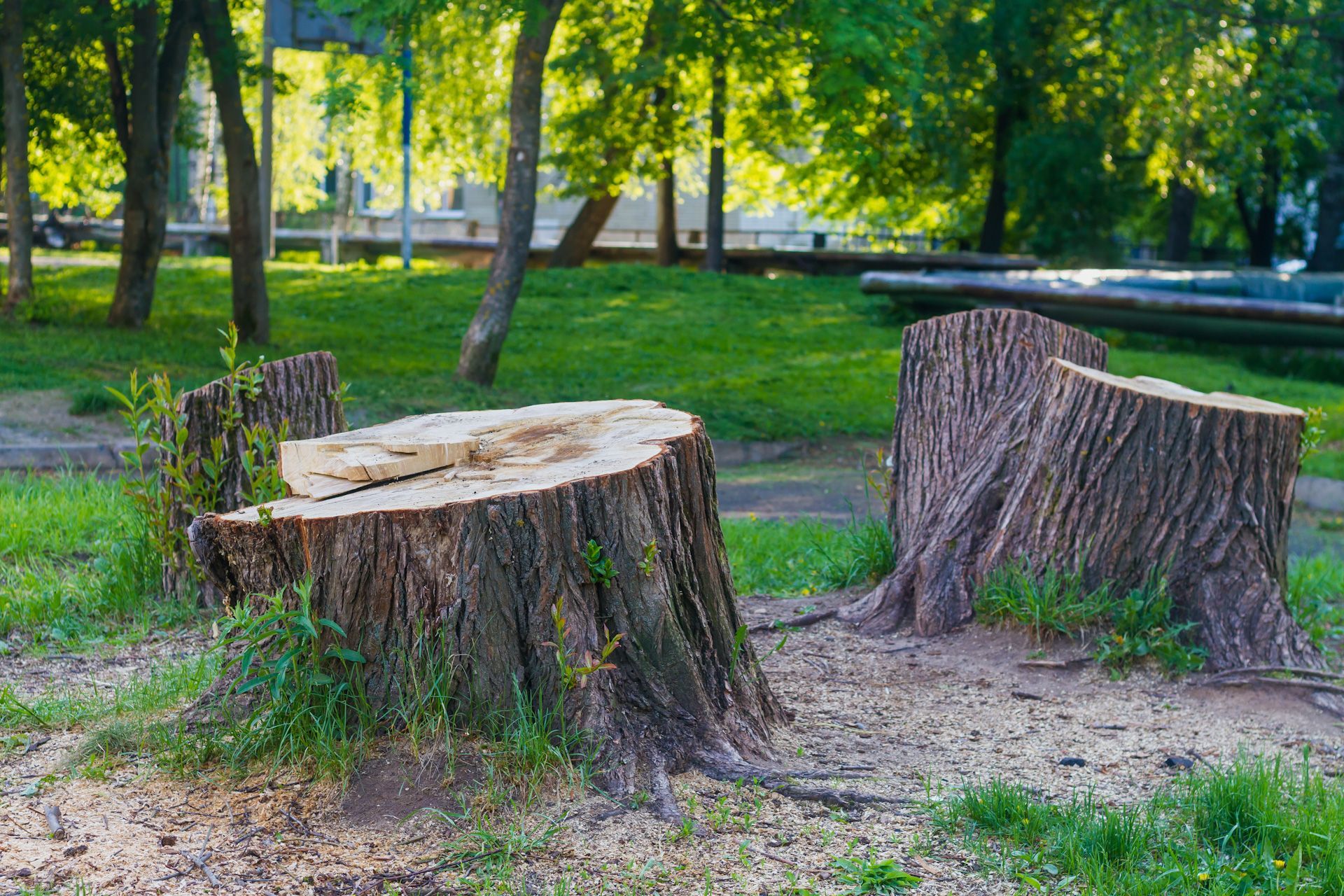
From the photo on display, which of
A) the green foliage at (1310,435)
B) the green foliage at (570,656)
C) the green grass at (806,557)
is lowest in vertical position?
the green grass at (806,557)

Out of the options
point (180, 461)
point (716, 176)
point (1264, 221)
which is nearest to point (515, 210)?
point (180, 461)

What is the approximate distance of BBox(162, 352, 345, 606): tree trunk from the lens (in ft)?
15.9

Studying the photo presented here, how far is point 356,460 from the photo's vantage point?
3441 millimetres

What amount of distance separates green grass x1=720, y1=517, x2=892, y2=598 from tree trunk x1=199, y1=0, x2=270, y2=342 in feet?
25.0

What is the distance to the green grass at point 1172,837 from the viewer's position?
9.31ft

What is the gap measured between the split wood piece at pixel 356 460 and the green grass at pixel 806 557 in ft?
7.70

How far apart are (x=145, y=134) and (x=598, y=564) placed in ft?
39.9

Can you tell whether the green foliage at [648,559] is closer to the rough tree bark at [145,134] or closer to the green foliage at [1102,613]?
the green foliage at [1102,613]

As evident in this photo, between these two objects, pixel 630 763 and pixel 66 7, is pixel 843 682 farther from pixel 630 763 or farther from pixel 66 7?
pixel 66 7

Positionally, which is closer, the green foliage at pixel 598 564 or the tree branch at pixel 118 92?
the green foliage at pixel 598 564

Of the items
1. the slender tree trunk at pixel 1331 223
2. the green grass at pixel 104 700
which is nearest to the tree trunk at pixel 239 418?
the green grass at pixel 104 700

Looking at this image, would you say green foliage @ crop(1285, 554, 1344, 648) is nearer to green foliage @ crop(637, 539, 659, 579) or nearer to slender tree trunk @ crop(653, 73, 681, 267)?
green foliage @ crop(637, 539, 659, 579)

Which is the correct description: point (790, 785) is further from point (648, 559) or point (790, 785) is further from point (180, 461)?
point (180, 461)

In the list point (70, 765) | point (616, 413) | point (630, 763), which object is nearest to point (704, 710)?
point (630, 763)
